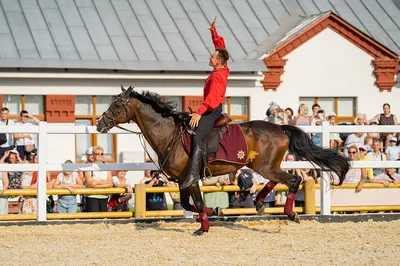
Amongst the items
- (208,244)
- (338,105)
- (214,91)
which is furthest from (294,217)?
(338,105)

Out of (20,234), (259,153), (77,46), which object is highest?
(77,46)

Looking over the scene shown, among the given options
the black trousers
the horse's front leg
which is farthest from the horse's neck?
the horse's front leg

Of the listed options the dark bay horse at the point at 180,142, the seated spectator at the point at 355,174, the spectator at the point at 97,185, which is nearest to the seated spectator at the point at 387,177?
the seated spectator at the point at 355,174

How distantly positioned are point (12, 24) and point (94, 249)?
14.9 m

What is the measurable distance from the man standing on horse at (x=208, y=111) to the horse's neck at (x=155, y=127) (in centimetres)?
49

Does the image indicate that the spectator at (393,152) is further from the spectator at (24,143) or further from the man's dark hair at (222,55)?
the spectator at (24,143)

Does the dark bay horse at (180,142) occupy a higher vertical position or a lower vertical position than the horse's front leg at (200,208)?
higher

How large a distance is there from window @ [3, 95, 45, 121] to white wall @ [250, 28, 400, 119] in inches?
230

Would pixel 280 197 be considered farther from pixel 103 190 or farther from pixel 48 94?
pixel 48 94

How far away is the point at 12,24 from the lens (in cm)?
2438

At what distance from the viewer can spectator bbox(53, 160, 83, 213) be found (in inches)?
555

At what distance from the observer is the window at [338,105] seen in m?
A: 26.0

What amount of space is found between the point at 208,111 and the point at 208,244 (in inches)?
78.0

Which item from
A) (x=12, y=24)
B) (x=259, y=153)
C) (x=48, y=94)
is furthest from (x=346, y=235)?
(x=12, y=24)
